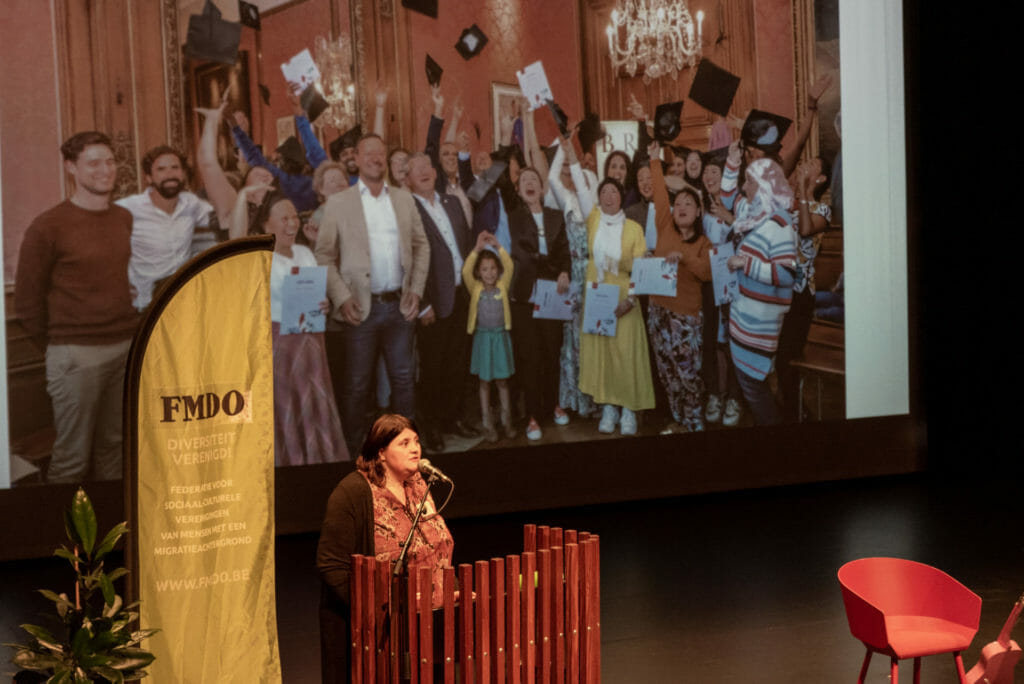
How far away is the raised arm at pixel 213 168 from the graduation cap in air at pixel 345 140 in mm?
730

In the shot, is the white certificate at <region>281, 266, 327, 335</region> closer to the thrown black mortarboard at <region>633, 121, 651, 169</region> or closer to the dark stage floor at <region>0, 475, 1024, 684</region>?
the dark stage floor at <region>0, 475, 1024, 684</region>

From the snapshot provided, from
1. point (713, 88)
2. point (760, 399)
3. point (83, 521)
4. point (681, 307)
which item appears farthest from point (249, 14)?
point (83, 521)

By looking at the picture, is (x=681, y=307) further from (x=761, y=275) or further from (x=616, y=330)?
(x=761, y=275)

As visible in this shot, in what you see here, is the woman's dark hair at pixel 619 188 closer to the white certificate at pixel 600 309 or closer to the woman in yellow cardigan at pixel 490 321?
the white certificate at pixel 600 309

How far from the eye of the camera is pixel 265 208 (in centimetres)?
793

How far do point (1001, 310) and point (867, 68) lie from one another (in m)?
2.23

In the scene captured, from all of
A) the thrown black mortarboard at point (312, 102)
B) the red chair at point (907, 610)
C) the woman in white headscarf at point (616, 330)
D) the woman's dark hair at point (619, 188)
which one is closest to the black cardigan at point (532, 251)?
the woman in white headscarf at point (616, 330)

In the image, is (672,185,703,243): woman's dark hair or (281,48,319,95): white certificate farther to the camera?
(672,185,703,243): woman's dark hair

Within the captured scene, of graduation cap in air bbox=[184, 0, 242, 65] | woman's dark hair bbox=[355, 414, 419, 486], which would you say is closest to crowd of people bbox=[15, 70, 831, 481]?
graduation cap in air bbox=[184, 0, 242, 65]

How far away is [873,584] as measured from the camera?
4297 millimetres

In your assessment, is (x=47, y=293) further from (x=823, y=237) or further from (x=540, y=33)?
(x=823, y=237)

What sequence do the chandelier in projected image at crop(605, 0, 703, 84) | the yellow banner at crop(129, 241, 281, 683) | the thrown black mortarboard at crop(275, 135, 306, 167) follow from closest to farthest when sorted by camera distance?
the yellow banner at crop(129, 241, 281, 683) < the thrown black mortarboard at crop(275, 135, 306, 167) < the chandelier in projected image at crop(605, 0, 703, 84)

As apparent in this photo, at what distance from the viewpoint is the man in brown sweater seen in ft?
24.2

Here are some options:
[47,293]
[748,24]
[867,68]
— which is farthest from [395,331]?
[867,68]
